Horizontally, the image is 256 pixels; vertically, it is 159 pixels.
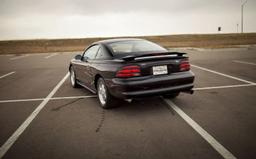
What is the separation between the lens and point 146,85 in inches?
159

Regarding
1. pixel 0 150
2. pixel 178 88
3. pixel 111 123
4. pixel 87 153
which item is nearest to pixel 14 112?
pixel 0 150

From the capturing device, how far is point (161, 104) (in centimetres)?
492

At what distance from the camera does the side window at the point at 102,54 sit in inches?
185

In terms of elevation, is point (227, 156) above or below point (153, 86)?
below

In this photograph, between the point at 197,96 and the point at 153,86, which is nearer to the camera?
the point at 153,86

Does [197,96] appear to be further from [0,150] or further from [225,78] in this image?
[0,150]

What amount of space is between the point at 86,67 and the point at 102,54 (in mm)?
838

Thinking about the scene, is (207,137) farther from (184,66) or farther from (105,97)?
(105,97)

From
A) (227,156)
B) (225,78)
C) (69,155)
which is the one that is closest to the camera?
(227,156)

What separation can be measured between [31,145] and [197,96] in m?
3.87

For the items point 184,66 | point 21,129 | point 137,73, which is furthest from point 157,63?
point 21,129

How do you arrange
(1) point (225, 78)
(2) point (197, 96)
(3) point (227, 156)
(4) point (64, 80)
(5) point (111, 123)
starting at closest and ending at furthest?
(3) point (227, 156), (5) point (111, 123), (2) point (197, 96), (1) point (225, 78), (4) point (64, 80)

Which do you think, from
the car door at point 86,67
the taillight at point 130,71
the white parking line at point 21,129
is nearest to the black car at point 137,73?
the taillight at point 130,71

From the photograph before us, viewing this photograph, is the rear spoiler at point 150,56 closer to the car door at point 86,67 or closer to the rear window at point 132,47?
the rear window at point 132,47
